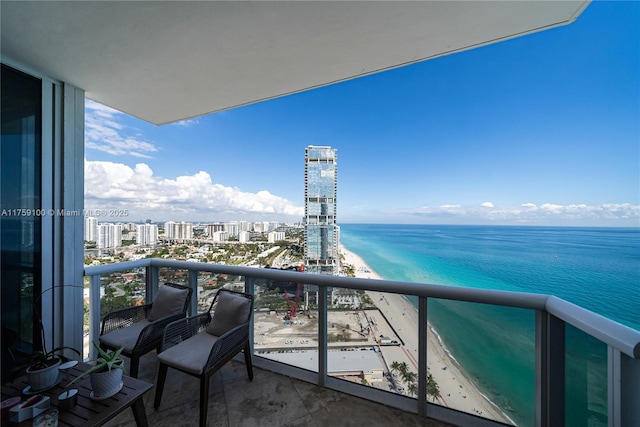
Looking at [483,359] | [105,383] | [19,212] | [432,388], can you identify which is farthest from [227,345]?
[19,212]

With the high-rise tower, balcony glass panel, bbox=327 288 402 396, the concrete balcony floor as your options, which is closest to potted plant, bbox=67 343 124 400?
the concrete balcony floor

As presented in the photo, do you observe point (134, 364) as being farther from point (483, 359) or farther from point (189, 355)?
point (483, 359)

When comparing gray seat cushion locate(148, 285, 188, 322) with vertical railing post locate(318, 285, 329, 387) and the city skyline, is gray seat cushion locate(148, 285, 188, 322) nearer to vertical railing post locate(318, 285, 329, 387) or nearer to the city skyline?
the city skyline

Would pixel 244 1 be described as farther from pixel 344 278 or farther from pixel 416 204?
pixel 416 204

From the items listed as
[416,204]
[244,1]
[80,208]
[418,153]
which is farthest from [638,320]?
[416,204]

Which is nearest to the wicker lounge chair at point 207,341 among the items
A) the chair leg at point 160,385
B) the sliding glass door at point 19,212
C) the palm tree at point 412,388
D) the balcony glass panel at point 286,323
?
the chair leg at point 160,385

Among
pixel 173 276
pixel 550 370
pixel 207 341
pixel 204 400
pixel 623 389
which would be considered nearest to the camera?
pixel 623 389

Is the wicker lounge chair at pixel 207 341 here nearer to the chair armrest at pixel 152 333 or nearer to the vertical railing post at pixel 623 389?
the chair armrest at pixel 152 333
